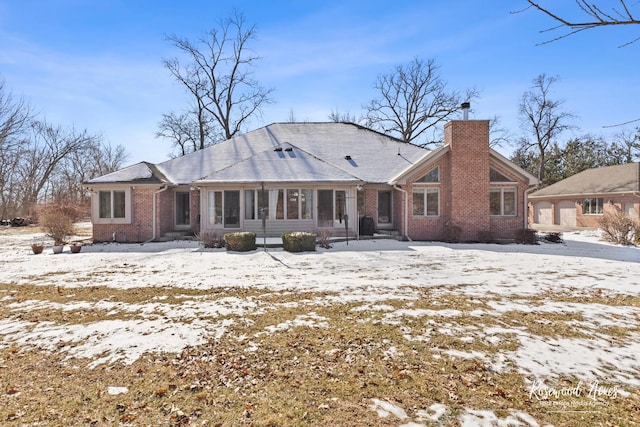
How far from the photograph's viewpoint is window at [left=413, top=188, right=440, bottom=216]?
16.0 meters

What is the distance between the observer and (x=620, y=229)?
14.8 m

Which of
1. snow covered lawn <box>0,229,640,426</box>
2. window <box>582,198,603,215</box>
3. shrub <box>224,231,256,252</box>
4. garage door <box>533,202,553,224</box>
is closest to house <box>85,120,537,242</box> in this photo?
shrub <box>224,231,256,252</box>

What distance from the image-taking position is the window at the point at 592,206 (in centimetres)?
2450

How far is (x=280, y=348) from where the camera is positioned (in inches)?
169

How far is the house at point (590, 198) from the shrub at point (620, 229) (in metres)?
8.42

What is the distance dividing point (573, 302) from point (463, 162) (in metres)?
10.1

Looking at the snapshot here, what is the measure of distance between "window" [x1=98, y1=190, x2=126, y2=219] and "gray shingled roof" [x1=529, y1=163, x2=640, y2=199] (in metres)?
31.9

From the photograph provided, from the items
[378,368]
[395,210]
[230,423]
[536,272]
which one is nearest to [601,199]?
[395,210]

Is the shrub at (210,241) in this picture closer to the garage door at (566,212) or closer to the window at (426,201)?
the window at (426,201)

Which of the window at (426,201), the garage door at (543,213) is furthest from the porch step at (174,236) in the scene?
the garage door at (543,213)

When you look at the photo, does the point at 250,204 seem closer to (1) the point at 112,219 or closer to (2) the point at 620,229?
(1) the point at 112,219

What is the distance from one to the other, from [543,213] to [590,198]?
15.6 feet

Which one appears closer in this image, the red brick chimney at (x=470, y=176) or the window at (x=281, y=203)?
the red brick chimney at (x=470, y=176)

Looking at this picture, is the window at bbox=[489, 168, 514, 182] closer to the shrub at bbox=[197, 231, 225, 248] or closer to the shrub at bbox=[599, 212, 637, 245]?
the shrub at bbox=[599, 212, 637, 245]
